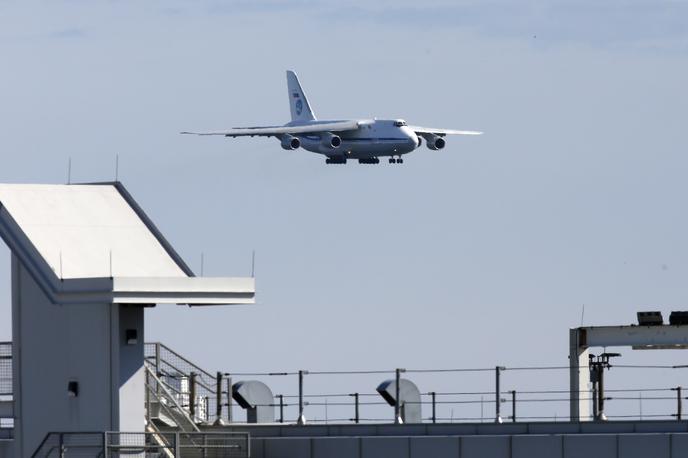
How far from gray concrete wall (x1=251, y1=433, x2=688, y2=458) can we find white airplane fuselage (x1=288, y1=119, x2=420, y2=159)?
7229 centimetres

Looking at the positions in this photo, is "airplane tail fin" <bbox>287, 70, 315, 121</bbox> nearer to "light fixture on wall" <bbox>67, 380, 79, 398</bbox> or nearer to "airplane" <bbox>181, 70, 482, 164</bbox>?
"airplane" <bbox>181, 70, 482, 164</bbox>

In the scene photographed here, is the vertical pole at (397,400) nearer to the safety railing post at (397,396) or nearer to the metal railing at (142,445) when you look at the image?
the safety railing post at (397,396)

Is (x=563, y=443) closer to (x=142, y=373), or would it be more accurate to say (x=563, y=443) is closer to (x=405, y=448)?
(x=405, y=448)

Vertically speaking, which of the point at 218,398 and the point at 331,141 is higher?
the point at 331,141

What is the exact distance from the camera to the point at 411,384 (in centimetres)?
2486

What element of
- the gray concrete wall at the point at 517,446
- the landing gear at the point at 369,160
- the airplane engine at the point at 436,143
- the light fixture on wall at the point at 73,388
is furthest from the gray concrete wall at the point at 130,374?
the airplane engine at the point at 436,143

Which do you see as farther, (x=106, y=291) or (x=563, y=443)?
(x=106, y=291)

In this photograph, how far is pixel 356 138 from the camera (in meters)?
96.4

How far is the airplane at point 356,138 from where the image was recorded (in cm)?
9438

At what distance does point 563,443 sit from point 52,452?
270 inches

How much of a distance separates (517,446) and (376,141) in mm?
75268

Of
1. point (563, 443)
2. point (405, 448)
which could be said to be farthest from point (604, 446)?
point (405, 448)

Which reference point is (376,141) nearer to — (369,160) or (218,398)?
(369,160)

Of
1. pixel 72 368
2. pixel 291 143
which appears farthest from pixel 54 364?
pixel 291 143
